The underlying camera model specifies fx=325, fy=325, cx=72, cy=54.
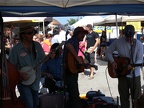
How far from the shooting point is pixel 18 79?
177 inches

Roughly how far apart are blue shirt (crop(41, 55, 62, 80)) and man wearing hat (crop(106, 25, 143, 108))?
0.99m

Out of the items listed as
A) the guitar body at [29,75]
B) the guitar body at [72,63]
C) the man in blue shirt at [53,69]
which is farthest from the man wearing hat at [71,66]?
the guitar body at [29,75]

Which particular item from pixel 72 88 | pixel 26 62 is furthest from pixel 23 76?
pixel 72 88

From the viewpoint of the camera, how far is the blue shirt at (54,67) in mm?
5945

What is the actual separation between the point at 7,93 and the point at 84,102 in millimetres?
1803

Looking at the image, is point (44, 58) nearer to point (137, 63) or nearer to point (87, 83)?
point (137, 63)

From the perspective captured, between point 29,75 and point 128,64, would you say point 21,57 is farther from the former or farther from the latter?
point 128,64

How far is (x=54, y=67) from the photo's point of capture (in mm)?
5953

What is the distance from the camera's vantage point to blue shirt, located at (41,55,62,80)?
19.5 feet

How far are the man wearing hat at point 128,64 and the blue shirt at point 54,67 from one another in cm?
99

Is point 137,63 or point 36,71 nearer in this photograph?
point 36,71

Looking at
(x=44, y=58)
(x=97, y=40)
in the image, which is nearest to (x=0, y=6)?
(x=44, y=58)

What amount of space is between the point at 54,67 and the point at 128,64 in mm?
1429

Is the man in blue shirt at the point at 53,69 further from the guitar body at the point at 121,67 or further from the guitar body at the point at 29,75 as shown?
the guitar body at the point at 29,75
